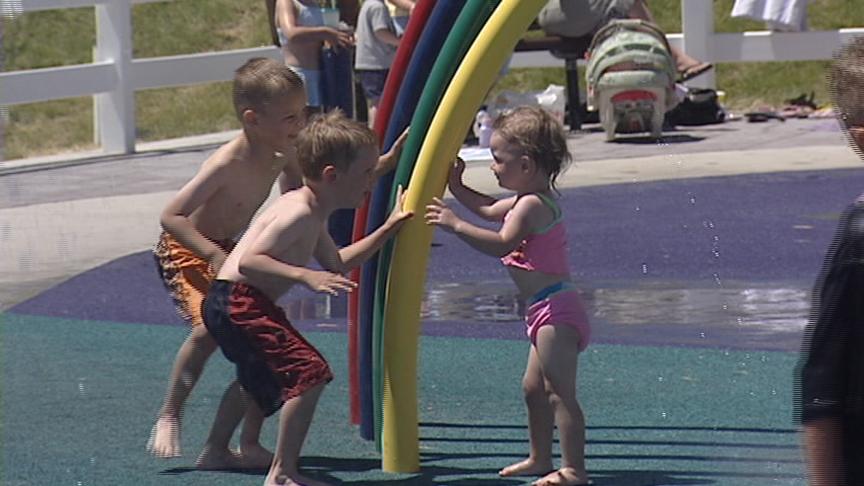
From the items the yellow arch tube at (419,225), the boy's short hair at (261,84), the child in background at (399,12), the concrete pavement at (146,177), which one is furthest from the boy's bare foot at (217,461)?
the child in background at (399,12)

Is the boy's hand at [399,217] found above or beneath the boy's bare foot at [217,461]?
above

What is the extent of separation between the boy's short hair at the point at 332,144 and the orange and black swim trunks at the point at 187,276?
0.65 m

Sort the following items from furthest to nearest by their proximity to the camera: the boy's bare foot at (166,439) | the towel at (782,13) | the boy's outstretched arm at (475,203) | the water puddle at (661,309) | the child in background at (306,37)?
1. the towel at (782,13)
2. the child in background at (306,37)
3. the water puddle at (661,309)
4. the boy's bare foot at (166,439)
5. the boy's outstretched arm at (475,203)

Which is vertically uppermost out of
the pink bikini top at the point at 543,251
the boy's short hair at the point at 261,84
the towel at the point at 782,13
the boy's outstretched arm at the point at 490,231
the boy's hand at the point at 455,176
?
the boy's short hair at the point at 261,84

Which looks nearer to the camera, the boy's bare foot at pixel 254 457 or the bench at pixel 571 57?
the boy's bare foot at pixel 254 457

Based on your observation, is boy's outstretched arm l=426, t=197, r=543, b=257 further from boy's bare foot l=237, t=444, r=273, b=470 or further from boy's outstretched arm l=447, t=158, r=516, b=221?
boy's bare foot l=237, t=444, r=273, b=470

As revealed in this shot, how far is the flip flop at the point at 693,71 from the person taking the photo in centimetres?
1457

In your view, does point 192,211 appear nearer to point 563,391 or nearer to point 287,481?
point 287,481

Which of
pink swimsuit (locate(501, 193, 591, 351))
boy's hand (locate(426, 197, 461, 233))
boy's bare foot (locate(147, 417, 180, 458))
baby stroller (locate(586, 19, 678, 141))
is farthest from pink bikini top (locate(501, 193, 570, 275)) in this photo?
baby stroller (locate(586, 19, 678, 141))

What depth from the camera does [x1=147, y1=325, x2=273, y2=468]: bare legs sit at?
5.32 meters

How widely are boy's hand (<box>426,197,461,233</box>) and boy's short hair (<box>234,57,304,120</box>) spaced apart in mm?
679

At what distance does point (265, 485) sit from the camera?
4910mm

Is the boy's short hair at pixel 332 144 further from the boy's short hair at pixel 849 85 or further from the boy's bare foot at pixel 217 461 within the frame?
the boy's short hair at pixel 849 85

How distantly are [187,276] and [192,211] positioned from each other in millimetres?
236
